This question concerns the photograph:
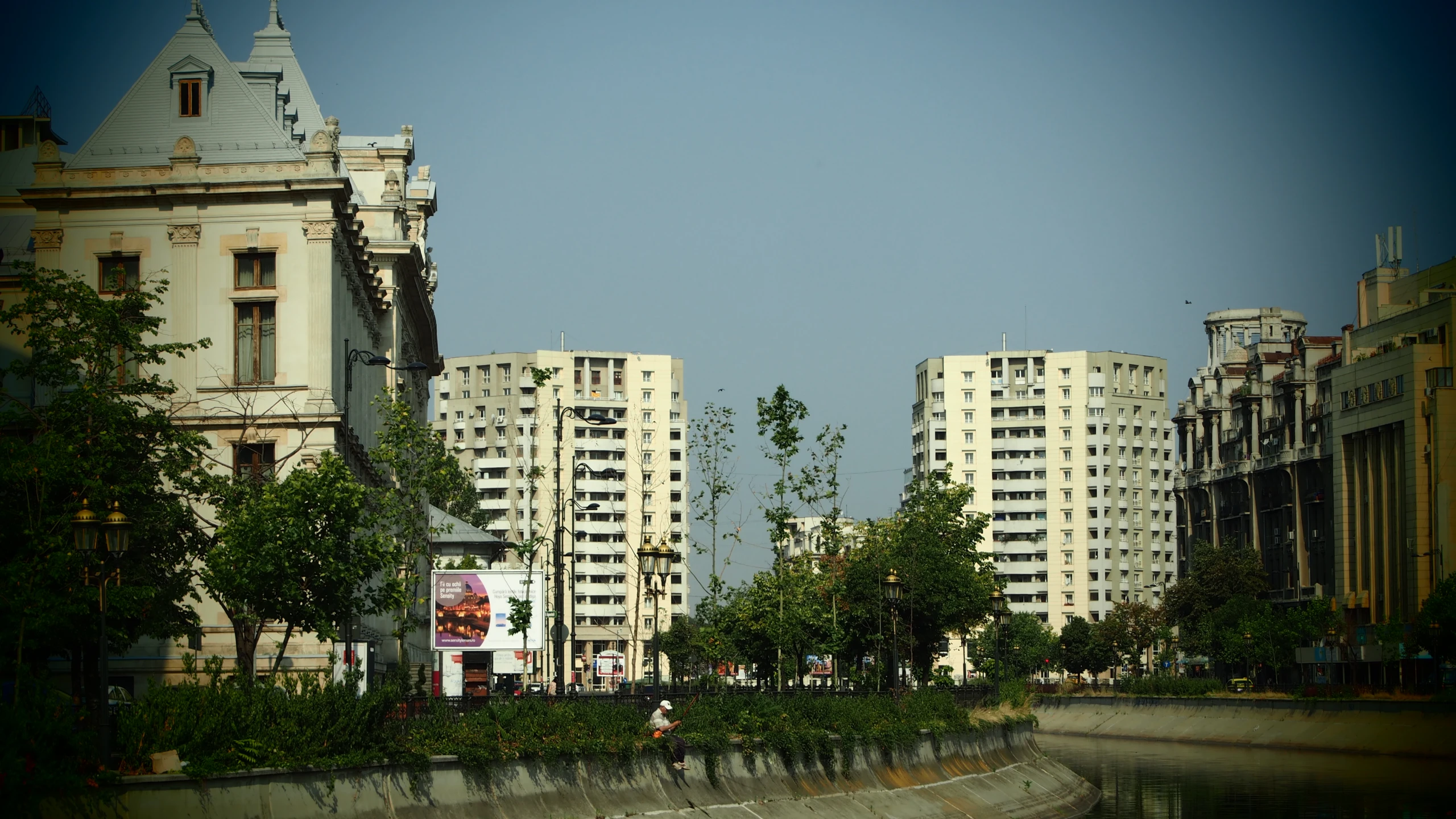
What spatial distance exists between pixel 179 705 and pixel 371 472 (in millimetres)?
33352

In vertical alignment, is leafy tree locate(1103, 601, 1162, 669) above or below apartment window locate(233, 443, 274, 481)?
below

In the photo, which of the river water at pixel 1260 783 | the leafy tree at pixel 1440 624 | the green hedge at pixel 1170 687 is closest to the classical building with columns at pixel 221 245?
the river water at pixel 1260 783

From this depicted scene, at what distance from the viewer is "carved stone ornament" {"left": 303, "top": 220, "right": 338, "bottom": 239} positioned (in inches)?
1781

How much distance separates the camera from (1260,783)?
179 feet

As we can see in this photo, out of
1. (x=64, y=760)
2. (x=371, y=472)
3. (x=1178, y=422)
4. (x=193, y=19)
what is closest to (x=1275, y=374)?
(x=1178, y=422)

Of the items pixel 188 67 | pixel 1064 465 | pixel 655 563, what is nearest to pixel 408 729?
pixel 655 563

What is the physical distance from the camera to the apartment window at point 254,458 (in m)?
43.3

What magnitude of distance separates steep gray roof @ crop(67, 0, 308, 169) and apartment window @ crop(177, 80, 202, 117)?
145 millimetres

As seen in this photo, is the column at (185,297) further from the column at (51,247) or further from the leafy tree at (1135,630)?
the leafy tree at (1135,630)

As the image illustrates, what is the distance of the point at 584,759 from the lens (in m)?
27.7

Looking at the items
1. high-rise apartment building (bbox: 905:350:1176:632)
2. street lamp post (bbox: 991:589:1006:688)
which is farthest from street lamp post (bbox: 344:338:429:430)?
high-rise apartment building (bbox: 905:350:1176:632)

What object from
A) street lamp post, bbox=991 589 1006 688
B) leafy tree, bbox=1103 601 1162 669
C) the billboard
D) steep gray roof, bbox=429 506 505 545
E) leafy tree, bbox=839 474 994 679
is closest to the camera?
the billboard

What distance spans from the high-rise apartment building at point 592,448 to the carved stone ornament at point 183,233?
121 m

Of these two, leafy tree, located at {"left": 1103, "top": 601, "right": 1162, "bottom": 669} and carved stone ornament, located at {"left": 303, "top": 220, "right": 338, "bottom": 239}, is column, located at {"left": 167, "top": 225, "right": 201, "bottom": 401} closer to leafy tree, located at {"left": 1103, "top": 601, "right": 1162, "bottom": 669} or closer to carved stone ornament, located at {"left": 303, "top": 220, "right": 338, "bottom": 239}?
carved stone ornament, located at {"left": 303, "top": 220, "right": 338, "bottom": 239}
